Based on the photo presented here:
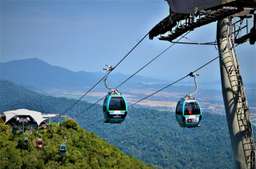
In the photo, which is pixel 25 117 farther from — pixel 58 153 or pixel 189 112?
pixel 189 112

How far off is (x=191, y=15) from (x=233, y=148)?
340 cm

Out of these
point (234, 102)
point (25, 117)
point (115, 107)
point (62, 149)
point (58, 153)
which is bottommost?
point (58, 153)

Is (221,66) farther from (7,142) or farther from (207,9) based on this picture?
(7,142)

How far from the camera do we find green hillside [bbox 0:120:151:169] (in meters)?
42.0

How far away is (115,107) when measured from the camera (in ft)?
67.4

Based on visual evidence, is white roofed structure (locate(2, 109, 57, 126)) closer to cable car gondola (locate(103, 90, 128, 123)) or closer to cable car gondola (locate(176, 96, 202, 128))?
cable car gondola (locate(103, 90, 128, 123))

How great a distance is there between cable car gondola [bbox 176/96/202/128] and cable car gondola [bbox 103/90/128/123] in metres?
3.03

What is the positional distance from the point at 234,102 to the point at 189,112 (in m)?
4.73

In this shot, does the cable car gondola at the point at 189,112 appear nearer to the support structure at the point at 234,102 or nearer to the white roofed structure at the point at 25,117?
the support structure at the point at 234,102

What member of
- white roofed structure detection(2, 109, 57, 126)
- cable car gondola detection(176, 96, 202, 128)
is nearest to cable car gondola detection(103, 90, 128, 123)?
cable car gondola detection(176, 96, 202, 128)

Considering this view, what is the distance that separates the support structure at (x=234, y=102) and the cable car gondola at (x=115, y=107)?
7.80 m

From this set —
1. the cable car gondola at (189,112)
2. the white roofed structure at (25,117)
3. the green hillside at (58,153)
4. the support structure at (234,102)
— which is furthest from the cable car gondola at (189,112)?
the white roofed structure at (25,117)

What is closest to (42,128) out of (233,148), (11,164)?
(11,164)

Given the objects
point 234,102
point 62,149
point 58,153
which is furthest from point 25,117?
point 234,102
